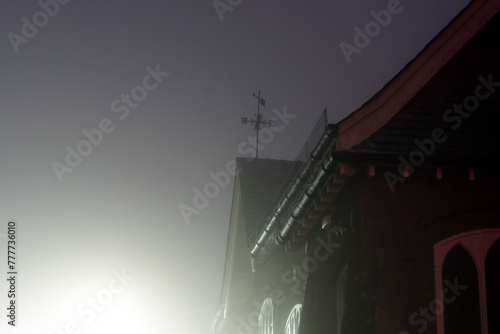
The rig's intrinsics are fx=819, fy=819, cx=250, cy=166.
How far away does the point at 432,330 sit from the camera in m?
11.4

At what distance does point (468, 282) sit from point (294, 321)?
590 centimetres

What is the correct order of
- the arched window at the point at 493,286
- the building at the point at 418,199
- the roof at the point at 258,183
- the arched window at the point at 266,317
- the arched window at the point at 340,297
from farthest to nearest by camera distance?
the roof at the point at 258,183 → the arched window at the point at 266,317 → the arched window at the point at 340,297 → the building at the point at 418,199 → the arched window at the point at 493,286

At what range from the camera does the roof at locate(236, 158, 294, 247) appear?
2516cm

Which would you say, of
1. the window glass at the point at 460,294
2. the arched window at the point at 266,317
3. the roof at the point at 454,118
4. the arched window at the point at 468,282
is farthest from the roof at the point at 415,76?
the arched window at the point at 266,317

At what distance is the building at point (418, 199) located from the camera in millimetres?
11602

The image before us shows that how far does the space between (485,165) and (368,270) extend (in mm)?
2291

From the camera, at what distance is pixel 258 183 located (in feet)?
85.7

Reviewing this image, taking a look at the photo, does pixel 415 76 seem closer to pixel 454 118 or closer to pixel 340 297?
pixel 454 118

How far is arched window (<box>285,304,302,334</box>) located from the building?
2.13 metres

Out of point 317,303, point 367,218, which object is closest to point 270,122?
point 317,303

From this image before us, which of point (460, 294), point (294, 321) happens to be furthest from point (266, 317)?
point (460, 294)

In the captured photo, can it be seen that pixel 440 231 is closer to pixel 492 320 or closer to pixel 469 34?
pixel 492 320

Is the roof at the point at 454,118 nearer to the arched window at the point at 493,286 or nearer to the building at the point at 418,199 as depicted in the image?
the building at the point at 418,199

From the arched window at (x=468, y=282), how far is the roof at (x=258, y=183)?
12647 mm
